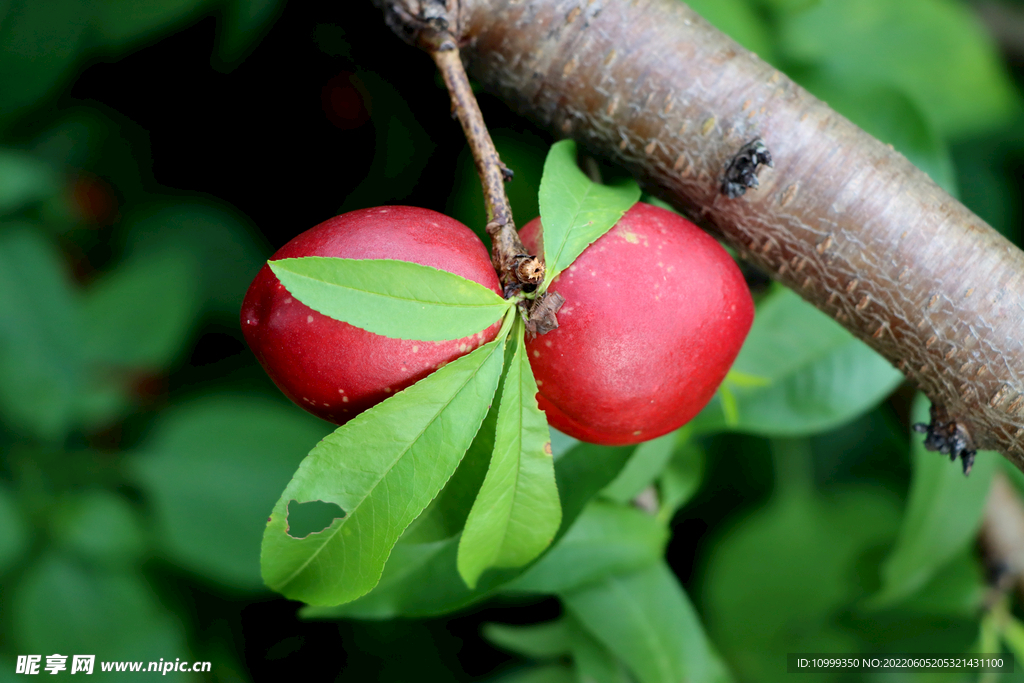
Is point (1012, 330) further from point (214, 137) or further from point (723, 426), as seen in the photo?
point (214, 137)

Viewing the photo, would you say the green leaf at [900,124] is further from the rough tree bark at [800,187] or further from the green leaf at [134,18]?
the green leaf at [134,18]

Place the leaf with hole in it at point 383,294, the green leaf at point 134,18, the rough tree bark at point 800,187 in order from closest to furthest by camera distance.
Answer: the leaf with hole in it at point 383,294, the rough tree bark at point 800,187, the green leaf at point 134,18

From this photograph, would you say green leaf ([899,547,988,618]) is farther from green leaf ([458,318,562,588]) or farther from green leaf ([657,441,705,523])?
green leaf ([458,318,562,588])

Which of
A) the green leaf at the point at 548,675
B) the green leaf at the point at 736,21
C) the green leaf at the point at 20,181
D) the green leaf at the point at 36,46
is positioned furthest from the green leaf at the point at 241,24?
the green leaf at the point at 548,675

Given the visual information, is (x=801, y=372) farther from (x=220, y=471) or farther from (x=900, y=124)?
(x=220, y=471)

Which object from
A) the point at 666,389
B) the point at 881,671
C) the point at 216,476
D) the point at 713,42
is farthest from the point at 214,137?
the point at 881,671

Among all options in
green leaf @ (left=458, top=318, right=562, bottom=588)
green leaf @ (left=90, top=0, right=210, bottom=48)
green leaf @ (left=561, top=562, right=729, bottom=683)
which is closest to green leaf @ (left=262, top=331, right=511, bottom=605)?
green leaf @ (left=458, top=318, right=562, bottom=588)
